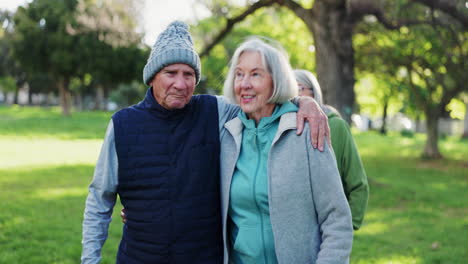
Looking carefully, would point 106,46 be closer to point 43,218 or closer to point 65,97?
point 65,97

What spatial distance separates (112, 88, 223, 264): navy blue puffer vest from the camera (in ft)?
8.84

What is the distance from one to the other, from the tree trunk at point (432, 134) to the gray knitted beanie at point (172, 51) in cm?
1970

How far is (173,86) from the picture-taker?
2.79 metres

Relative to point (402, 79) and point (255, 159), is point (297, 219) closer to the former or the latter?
point (255, 159)

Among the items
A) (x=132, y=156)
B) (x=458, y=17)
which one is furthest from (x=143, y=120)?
(x=458, y=17)

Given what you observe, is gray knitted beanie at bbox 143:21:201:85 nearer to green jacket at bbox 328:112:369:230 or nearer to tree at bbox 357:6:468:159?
green jacket at bbox 328:112:369:230

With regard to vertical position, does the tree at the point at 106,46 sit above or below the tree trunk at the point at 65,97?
above

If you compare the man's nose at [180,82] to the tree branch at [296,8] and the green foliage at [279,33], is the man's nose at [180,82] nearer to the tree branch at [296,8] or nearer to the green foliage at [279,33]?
the tree branch at [296,8]

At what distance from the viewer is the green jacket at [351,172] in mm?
3652

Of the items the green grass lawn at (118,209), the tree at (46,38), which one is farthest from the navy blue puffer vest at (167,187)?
the tree at (46,38)

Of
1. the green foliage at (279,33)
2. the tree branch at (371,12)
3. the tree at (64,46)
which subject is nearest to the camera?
the tree branch at (371,12)

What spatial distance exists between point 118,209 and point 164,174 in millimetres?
7133

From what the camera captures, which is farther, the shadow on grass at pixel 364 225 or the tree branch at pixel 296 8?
the tree branch at pixel 296 8

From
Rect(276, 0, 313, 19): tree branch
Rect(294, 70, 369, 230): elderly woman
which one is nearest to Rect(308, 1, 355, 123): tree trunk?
Rect(276, 0, 313, 19): tree branch
